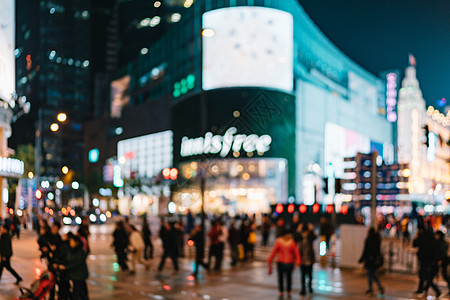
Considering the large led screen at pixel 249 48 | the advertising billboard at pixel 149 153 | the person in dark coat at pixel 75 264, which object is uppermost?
the large led screen at pixel 249 48

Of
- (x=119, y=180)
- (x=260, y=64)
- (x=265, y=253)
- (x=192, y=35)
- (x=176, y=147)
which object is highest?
(x=192, y=35)

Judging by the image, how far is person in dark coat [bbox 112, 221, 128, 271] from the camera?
17125 millimetres

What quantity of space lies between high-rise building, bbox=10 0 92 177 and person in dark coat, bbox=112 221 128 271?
99.7 meters

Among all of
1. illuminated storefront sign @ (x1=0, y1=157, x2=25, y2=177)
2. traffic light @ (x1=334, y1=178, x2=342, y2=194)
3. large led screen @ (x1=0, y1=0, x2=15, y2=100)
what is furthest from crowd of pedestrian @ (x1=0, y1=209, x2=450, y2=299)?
large led screen @ (x1=0, y1=0, x2=15, y2=100)

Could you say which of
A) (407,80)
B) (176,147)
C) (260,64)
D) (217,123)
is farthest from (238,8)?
(407,80)

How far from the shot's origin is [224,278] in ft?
51.4

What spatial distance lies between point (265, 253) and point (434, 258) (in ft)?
38.3

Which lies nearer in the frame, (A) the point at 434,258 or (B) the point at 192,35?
(A) the point at 434,258

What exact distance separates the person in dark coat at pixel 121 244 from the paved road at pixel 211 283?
35cm

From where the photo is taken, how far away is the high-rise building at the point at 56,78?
116250 mm

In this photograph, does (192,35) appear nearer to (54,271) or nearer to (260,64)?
(260,64)

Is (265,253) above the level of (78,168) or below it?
below

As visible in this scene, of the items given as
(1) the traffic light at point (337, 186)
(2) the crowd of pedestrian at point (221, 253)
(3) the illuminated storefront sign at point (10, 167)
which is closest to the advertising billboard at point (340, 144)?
(3) the illuminated storefront sign at point (10, 167)

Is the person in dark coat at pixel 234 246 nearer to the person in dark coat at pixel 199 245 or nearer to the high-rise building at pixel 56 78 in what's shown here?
the person in dark coat at pixel 199 245
